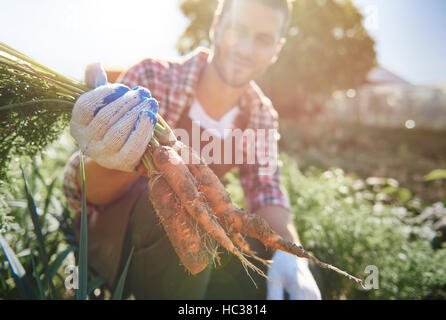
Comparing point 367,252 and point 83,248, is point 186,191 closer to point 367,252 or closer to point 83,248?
point 83,248

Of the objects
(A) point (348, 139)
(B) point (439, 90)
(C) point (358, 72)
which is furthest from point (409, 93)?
(A) point (348, 139)

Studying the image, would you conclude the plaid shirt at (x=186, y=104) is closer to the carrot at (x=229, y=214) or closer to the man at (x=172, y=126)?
the man at (x=172, y=126)

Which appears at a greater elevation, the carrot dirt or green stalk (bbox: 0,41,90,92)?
green stalk (bbox: 0,41,90,92)

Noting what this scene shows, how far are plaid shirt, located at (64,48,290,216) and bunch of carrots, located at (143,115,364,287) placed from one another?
608mm

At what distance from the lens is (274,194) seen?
162 cm

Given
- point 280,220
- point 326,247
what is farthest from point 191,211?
point 326,247

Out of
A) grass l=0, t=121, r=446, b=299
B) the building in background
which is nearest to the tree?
the building in background

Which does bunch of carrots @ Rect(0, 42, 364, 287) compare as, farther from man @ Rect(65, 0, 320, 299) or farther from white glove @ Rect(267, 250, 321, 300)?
white glove @ Rect(267, 250, 321, 300)

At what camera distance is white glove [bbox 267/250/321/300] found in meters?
1.15

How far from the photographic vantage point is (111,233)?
1.38 m

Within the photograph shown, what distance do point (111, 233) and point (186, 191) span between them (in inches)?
27.0

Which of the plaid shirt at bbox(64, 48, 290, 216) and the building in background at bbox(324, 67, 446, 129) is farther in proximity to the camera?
the building in background at bbox(324, 67, 446, 129)

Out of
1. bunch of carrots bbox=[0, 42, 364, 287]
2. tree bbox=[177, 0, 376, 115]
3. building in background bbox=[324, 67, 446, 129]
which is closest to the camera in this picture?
bunch of carrots bbox=[0, 42, 364, 287]

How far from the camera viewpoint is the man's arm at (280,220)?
139 cm
